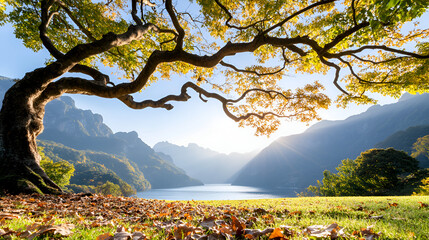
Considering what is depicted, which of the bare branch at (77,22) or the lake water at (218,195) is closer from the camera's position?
the bare branch at (77,22)

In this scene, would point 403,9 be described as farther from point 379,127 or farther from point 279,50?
point 379,127

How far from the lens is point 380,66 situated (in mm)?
7832

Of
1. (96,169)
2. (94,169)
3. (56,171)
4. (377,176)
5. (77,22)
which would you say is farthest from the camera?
(96,169)

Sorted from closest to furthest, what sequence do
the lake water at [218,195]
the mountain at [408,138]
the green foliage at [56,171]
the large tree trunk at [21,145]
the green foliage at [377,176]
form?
the large tree trunk at [21,145] < the green foliage at [377,176] < the green foliage at [56,171] < the mountain at [408,138] < the lake water at [218,195]

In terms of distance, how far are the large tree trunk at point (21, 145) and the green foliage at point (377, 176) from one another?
38750 millimetres

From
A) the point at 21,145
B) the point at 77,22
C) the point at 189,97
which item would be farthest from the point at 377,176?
the point at 77,22

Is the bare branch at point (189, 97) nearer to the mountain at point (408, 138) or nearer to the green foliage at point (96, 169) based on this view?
the green foliage at point (96, 169)

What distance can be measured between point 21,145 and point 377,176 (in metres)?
42.3

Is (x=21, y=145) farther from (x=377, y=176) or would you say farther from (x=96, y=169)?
(x=96, y=169)

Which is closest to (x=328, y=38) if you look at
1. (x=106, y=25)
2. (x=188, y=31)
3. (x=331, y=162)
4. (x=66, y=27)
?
(x=188, y=31)

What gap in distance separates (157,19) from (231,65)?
4417 mm

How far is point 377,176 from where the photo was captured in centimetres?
2948

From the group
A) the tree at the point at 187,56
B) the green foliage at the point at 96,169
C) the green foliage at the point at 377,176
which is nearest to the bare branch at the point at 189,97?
the tree at the point at 187,56

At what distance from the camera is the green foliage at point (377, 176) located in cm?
2892
